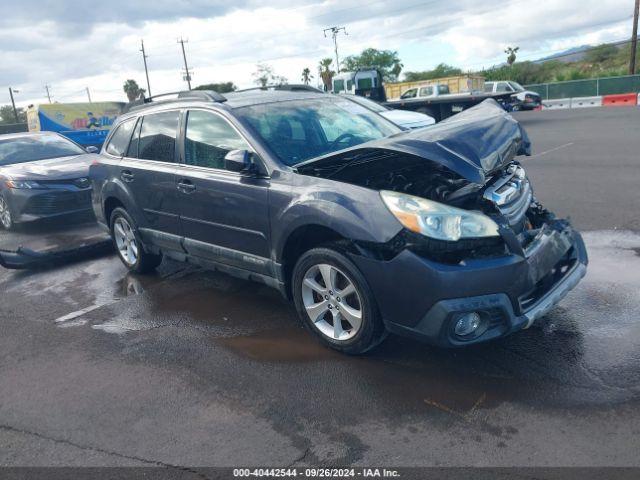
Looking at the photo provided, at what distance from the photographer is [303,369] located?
12.2ft

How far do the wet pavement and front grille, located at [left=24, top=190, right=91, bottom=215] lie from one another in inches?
145

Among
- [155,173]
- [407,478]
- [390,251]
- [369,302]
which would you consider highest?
[155,173]

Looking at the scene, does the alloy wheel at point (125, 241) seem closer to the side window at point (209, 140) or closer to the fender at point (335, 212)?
the side window at point (209, 140)

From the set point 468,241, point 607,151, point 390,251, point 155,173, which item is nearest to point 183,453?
point 390,251

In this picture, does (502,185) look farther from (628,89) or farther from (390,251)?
(628,89)

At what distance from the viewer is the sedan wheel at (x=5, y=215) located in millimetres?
8683

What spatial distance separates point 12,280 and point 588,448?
6292 millimetres

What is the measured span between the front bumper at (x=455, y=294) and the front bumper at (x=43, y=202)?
6410mm

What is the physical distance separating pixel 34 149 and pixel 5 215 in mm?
1353

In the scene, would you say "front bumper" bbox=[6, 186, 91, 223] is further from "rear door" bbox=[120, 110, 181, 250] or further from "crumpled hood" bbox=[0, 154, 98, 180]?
"rear door" bbox=[120, 110, 181, 250]

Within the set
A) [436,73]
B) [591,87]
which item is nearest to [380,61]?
[436,73]

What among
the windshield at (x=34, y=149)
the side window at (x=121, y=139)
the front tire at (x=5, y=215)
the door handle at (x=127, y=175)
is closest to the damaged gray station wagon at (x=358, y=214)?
the door handle at (x=127, y=175)

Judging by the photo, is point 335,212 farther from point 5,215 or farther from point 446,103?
point 446,103

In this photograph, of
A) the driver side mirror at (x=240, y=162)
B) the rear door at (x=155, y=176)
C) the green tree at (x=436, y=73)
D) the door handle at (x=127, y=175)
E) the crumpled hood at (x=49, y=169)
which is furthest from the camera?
the green tree at (x=436, y=73)
